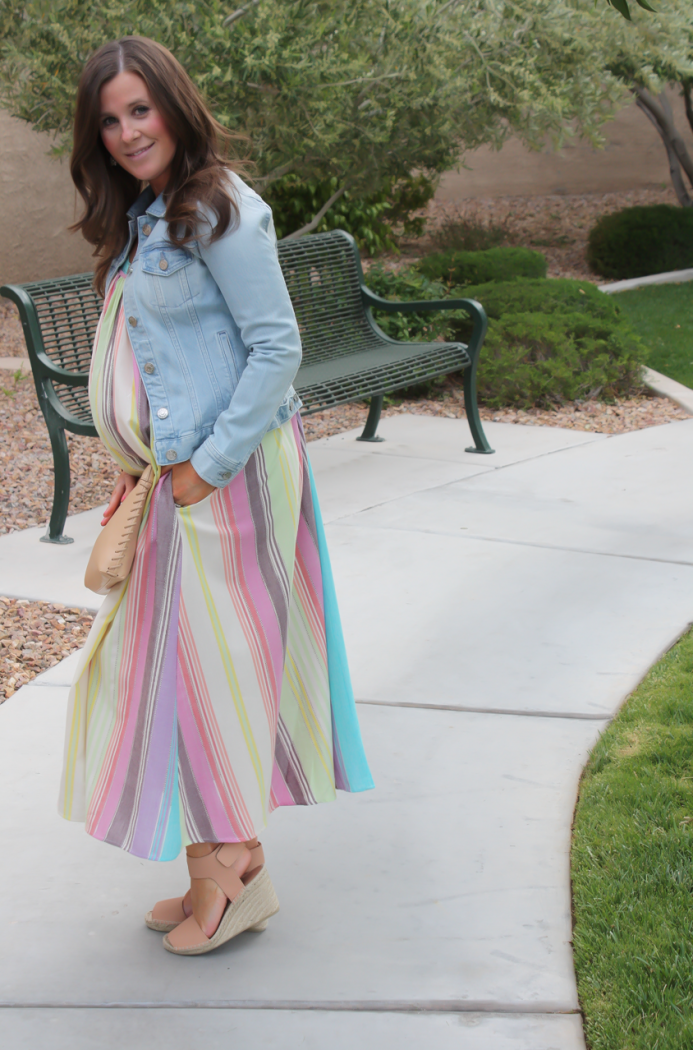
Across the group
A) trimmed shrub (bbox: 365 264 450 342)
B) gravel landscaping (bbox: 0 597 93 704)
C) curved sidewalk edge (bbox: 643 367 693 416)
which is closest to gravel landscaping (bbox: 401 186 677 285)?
trimmed shrub (bbox: 365 264 450 342)

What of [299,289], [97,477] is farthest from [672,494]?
[97,477]

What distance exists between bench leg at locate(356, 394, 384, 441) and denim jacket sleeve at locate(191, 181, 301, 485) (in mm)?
4130

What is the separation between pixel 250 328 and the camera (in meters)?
1.93

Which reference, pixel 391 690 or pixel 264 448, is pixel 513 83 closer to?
pixel 391 690

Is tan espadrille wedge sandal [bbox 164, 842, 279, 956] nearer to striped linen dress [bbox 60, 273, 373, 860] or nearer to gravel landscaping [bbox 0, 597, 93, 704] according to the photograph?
striped linen dress [bbox 60, 273, 373, 860]

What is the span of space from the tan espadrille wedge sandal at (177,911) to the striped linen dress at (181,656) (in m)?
0.19

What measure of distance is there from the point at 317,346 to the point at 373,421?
1.82 ft

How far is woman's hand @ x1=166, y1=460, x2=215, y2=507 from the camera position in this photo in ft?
6.55

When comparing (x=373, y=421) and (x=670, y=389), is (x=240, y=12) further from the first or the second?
(x=670, y=389)

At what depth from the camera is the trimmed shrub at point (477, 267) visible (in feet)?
30.8

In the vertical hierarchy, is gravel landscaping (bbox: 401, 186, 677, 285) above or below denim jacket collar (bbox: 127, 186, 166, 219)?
below

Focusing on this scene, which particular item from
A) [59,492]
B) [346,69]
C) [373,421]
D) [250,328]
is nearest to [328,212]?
[346,69]

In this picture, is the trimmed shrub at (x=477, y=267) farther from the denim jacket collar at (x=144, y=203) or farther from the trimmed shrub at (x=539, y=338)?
the denim jacket collar at (x=144, y=203)

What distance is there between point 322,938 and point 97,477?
379 centimetres
